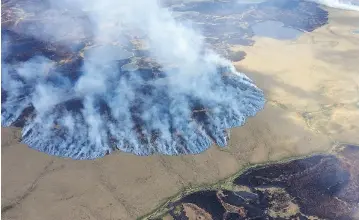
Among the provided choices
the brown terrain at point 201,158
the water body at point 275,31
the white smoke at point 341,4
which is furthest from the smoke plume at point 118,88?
the white smoke at point 341,4

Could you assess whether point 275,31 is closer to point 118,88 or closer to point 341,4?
point 341,4

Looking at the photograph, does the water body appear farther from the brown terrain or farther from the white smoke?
the white smoke

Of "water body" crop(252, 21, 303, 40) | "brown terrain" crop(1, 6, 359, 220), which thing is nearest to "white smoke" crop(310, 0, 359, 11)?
"water body" crop(252, 21, 303, 40)

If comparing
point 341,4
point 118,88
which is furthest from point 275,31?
point 118,88

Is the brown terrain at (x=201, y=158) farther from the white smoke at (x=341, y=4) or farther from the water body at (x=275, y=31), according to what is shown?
the white smoke at (x=341, y=4)

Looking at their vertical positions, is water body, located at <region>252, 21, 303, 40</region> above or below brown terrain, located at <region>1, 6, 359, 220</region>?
above

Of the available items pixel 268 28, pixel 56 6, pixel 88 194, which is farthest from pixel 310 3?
pixel 88 194

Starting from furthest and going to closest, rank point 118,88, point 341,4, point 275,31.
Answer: point 341,4
point 275,31
point 118,88
